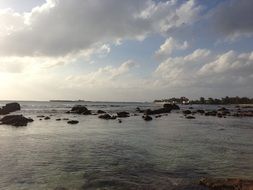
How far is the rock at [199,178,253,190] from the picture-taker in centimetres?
1683

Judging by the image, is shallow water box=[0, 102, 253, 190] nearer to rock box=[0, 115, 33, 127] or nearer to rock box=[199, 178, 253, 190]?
rock box=[199, 178, 253, 190]

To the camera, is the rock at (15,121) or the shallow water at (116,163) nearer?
the shallow water at (116,163)

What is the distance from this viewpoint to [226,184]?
57.2ft

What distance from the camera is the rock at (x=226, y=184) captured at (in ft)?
55.2

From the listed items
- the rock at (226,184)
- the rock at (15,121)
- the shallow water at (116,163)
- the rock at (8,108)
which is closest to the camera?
the rock at (226,184)

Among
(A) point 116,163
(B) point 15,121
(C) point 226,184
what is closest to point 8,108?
(B) point 15,121

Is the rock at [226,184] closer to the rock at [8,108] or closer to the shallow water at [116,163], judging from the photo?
the shallow water at [116,163]

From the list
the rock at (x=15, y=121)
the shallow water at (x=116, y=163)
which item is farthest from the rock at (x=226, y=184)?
the rock at (x=15, y=121)

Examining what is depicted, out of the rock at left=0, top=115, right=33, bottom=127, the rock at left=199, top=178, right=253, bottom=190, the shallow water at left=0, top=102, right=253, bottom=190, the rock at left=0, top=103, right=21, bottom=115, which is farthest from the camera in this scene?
the rock at left=0, top=103, right=21, bottom=115

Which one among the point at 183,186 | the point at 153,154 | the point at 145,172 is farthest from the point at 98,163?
the point at 183,186

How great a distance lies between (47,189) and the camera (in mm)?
16953

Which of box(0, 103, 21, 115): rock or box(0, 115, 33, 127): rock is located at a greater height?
box(0, 103, 21, 115): rock

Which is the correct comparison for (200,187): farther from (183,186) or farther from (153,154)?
(153,154)

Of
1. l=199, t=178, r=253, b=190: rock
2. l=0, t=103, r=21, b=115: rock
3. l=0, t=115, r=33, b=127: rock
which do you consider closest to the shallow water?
l=199, t=178, r=253, b=190: rock
